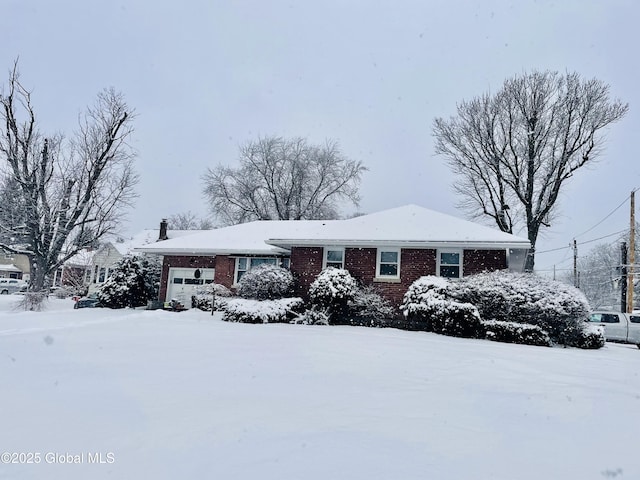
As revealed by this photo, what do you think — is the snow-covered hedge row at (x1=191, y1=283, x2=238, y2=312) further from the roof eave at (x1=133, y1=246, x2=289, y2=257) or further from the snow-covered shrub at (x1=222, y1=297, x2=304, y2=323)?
the snow-covered shrub at (x1=222, y1=297, x2=304, y2=323)

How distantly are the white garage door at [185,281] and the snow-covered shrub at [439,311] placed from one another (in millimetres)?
11598

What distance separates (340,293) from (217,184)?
95.2 feet

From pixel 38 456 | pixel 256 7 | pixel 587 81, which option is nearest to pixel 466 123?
pixel 587 81

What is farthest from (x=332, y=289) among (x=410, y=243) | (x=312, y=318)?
(x=410, y=243)

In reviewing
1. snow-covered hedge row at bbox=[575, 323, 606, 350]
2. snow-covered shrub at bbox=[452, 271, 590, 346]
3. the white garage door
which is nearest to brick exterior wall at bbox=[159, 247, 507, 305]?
snow-covered shrub at bbox=[452, 271, 590, 346]

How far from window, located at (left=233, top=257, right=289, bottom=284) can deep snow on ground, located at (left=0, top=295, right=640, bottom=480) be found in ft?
39.8

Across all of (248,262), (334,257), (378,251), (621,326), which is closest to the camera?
(378,251)

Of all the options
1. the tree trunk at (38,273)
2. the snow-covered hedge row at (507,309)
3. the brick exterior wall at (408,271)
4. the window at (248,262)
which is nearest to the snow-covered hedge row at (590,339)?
the snow-covered hedge row at (507,309)

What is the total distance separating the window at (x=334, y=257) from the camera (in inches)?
728

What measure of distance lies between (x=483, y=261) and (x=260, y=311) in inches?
343

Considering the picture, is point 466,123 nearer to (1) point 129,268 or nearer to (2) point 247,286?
(2) point 247,286

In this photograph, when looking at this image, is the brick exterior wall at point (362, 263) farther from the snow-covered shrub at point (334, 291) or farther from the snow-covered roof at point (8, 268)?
the snow-covered roof at point (8, 268)

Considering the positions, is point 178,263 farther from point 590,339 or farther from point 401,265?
point 590,339

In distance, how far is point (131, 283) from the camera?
2208 centimetres
